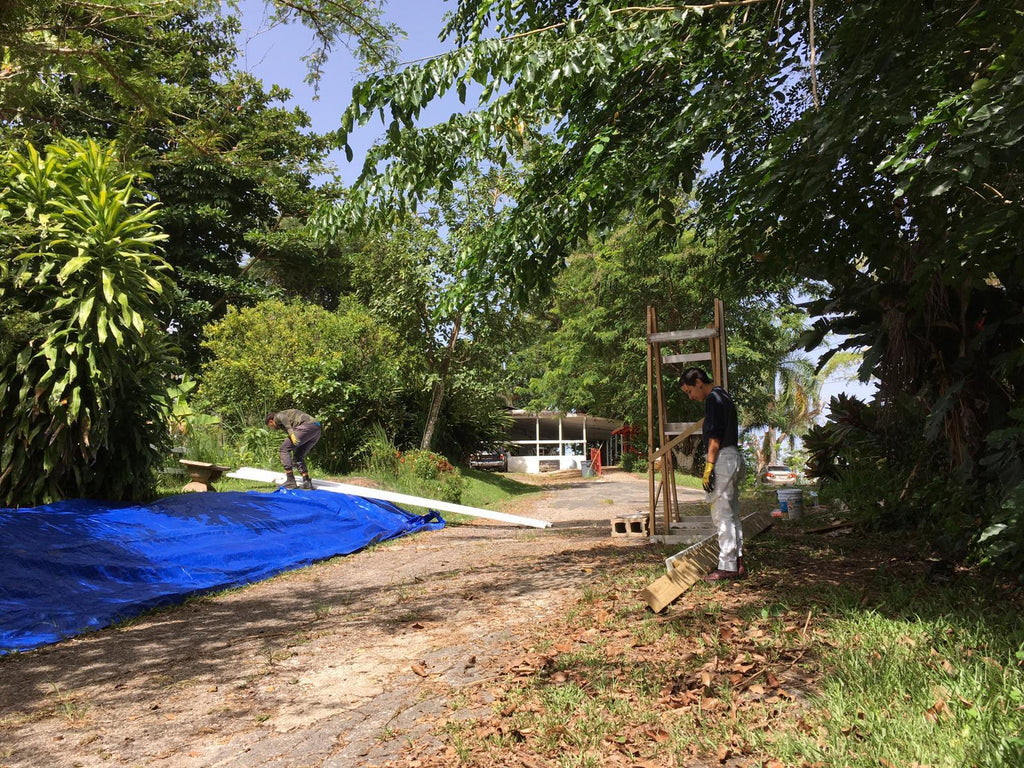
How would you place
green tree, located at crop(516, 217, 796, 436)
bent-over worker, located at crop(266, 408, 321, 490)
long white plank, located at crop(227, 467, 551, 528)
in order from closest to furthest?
bent-over worker, located at crop(266, 408, 321, 490) < long white plank, located at crop(227, 467, 551, 528) < green tree, located at crop(516, 217, 796, 436)

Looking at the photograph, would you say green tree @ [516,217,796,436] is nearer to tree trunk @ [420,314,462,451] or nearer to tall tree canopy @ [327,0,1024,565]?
tree trunk @ [420,314,462,451]

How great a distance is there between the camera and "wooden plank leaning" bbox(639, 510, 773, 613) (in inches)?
192

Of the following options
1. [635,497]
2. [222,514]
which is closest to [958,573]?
[222,514]

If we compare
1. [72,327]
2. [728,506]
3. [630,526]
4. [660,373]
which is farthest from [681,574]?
[72,327]

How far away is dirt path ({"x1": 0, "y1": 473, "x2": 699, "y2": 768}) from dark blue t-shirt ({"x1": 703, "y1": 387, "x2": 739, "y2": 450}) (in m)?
1.75

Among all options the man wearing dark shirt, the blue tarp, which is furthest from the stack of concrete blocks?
the blue tarp

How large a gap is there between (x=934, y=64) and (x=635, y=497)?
15269mm

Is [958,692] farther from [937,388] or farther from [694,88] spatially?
[694,88]

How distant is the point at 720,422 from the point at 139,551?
5.63 m

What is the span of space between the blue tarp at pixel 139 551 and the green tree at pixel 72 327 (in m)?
0.56

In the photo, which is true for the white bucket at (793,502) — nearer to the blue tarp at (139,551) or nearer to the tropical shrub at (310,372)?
the blue tarp at (139,551)

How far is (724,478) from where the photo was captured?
588 cm

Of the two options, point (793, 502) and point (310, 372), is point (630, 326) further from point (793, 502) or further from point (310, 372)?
point (793, 502)

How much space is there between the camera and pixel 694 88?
7113 millimetres
